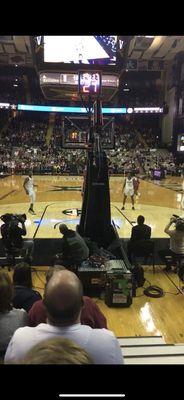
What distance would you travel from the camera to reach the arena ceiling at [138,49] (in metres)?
28.9

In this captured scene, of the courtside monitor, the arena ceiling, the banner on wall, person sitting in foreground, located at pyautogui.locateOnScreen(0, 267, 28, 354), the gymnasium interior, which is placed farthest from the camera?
the banner on wall

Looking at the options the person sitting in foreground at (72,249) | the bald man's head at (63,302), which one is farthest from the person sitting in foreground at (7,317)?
the person sitting in foreground at (72,249)

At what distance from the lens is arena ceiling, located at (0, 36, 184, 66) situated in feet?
94.7

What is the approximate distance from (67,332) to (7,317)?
1.01 meters

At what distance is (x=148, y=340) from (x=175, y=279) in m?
4.26

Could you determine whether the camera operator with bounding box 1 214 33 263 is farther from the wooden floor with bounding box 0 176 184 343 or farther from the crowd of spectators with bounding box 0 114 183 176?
the crowd of spectators with bounding box 0 114 183 176

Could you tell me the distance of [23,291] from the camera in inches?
165

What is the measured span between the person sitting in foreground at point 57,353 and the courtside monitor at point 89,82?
8.08 meters

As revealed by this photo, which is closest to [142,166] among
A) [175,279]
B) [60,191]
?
[60,191]

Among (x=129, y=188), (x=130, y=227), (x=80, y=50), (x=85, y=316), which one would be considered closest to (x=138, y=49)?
(x=80, y=50)

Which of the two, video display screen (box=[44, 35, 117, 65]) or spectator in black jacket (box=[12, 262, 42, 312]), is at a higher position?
video display screen (box=[44, 35, 117, 65])

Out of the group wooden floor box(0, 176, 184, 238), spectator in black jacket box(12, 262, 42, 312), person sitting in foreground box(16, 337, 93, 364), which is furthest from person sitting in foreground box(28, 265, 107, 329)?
wooden floor box(0, 176, 184, 238)

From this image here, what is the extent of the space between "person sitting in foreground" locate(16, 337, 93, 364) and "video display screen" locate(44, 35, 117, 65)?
58.4ft
